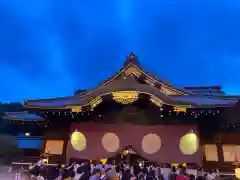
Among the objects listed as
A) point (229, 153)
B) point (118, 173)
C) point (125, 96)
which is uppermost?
point (125, 96)

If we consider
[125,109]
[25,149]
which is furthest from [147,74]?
[25,149]

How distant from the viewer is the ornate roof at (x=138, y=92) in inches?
432

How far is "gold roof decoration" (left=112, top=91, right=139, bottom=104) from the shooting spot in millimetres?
11297

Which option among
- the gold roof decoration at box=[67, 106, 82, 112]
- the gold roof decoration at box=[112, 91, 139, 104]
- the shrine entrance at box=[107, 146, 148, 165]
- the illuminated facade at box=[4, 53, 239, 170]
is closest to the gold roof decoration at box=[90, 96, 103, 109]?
the illuminated facade at box=[4, 53, 239, 170]

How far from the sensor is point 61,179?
10.2 meters

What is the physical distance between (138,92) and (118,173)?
11.9 feet

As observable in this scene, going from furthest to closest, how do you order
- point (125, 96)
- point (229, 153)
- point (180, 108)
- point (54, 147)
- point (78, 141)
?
point (54, 147) → point (78, 141) → point (229, 153) → point (125, 96) → point (180, 108)

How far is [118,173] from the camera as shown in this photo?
10.2m

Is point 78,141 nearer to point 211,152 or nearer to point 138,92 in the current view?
point 138,92

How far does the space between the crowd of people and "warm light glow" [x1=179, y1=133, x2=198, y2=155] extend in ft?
2.84

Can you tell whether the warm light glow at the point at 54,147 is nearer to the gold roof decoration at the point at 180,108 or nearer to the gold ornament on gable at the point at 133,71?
the gold ornament on gable at the point at 133,71

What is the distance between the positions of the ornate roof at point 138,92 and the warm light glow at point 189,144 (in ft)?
5.33

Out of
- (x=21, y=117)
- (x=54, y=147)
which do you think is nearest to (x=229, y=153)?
(x=54, y=147)

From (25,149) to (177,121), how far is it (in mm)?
10673
